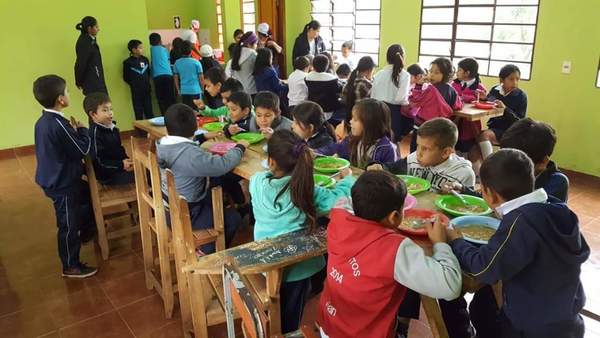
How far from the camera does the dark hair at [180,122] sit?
2.47m

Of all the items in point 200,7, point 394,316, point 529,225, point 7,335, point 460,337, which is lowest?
point 7,335

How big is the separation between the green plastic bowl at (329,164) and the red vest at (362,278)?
0.82m

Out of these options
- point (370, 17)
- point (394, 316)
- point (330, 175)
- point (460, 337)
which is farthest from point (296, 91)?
point (394, 316)

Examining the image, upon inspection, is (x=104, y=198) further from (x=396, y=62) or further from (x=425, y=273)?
(x=396, y=62)

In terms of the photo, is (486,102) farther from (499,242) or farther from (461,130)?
(499,242)

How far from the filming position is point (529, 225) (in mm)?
1257

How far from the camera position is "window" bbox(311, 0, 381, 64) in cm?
670

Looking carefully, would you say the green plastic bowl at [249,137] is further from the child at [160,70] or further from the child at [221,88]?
the child at [160,70]

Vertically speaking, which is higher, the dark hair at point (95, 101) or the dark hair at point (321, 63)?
the dark hair at point (321, 63)

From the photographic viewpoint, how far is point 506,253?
1275 mm

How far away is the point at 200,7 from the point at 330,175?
27.6ft

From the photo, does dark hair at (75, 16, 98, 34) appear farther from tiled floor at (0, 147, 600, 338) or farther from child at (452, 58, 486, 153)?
child at (452, 58, 486, 153)

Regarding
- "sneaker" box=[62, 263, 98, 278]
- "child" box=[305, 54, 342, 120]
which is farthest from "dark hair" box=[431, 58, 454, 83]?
"sneaker" box=[62, 263, 98, 278]

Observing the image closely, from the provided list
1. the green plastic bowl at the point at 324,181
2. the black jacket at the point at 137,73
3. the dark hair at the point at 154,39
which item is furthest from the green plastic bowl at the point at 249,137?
the dark hair at the point at 154,39
